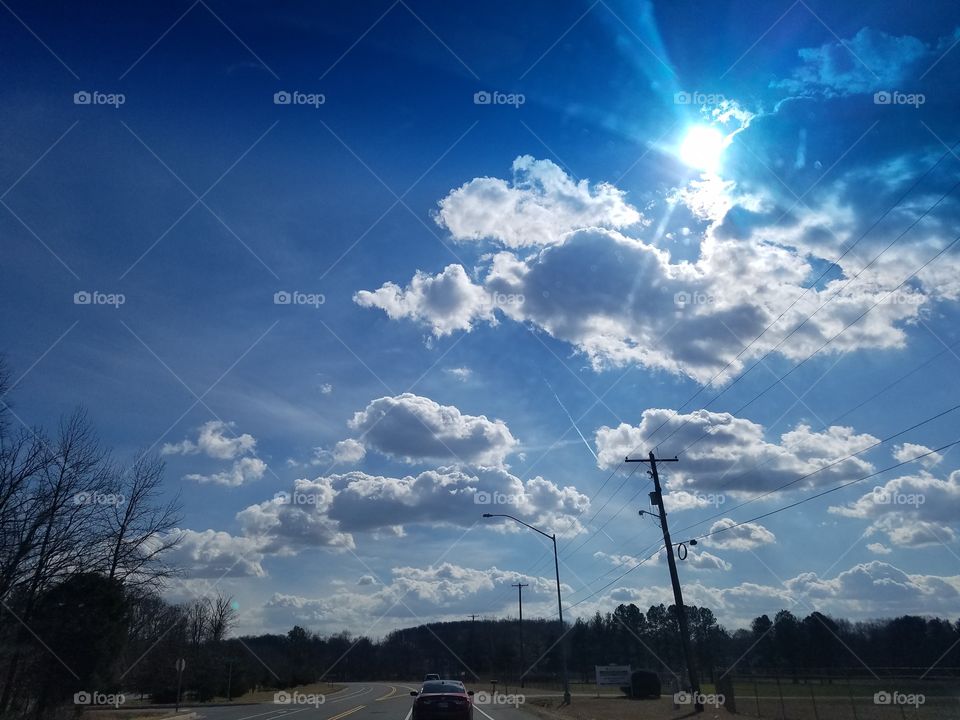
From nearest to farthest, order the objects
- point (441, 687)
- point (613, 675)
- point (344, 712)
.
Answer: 1. point (441, 687)
2. point (344, 712)
3. point (613, 675)

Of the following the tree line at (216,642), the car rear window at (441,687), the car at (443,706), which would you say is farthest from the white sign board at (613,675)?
the car at (443,706)

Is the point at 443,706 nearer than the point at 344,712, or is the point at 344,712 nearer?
the point at 443,706

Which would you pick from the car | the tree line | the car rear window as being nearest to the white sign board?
the tree line

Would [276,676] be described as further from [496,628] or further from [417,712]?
[417,712]

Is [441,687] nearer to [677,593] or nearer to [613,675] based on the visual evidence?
[677,593]

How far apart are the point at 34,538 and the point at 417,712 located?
49.1ft

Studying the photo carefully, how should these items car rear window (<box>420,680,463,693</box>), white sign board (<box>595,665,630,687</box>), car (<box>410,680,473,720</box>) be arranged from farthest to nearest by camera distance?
white sign board (<box>595,665,630,687</box>) → car rear window (<box>420,680,463,693</box>) → car (<box>410,680,473,720</box>)

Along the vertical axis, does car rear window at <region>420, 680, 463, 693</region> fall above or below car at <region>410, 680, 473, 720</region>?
above

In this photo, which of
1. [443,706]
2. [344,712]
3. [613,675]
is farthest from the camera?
[613,675]

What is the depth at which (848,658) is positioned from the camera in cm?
6956

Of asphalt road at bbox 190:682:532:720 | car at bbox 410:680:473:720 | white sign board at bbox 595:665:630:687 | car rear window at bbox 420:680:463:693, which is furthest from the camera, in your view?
white sign board at bbox 595:665:630:687
